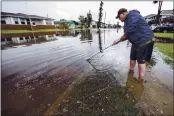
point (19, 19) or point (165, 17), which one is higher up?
point (165, 17)

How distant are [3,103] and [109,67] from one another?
3298mm

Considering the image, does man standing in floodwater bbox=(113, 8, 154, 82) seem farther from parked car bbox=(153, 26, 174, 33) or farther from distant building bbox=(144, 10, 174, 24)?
distant building bbox=(144, 10, 174, 24)

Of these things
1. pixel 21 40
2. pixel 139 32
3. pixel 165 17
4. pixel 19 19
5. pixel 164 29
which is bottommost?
pixel 139 32

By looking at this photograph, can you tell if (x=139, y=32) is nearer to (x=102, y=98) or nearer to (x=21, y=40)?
(x=102, y=98)

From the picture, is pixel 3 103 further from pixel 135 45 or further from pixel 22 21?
pixel 22 21

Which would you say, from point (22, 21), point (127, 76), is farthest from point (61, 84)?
point (22, 21)

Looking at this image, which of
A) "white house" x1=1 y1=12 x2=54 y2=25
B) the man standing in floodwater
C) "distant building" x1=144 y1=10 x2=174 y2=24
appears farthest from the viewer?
"distant building" x1=144 y1=10 x2=174 y2=24

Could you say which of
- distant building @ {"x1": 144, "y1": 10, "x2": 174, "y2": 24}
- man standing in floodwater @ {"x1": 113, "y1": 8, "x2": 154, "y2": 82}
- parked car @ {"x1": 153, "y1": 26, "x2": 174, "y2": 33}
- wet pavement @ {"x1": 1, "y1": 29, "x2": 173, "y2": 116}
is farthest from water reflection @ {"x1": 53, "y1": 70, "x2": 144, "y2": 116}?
distant building @ {"x1": 144, "y1": 10, "x2": 174, "y2": 24}

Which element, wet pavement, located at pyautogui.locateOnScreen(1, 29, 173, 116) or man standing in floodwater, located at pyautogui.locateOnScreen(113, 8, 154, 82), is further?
man standing in floodwater, located at pyautogui.locateOnScreen(113, 8, 154, 82)

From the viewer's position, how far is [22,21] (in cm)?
3706

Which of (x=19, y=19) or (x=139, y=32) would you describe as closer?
(x=139, y=32)

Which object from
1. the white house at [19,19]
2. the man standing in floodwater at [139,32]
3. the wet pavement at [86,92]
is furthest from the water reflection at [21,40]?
the white house at [19,19]

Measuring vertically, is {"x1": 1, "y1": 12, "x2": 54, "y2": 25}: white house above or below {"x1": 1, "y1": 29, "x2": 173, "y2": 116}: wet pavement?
above

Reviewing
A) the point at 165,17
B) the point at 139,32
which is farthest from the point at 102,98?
the point at 165,17
